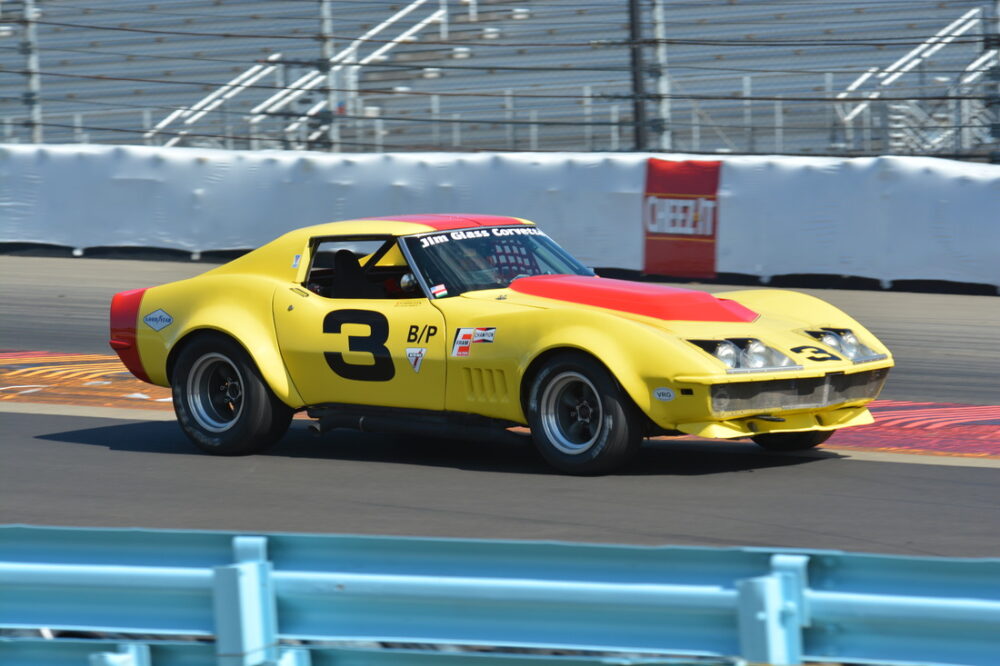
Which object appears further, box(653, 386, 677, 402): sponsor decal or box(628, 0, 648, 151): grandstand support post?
box(628, 0, 648, 151): grandstand support post

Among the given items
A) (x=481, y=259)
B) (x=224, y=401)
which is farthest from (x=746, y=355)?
(x=224, y=401)

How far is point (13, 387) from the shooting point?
9914 millimetres

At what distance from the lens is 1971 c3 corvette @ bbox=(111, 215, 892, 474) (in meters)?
6.36

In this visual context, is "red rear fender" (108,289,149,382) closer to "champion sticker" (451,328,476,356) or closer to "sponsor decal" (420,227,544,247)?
"sponsor decal" (420,227,544,247)

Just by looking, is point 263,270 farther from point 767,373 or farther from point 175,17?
point 175,17

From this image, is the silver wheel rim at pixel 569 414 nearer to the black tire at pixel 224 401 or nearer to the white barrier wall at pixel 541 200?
the black tire at pixel 224 401

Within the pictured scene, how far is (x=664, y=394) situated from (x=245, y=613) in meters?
3.05

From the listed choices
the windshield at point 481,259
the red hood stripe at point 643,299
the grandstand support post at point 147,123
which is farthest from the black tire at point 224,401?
the grandstand support post at point 147,123

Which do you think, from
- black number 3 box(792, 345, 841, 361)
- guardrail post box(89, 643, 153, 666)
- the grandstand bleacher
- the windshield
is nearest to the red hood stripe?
the windshield

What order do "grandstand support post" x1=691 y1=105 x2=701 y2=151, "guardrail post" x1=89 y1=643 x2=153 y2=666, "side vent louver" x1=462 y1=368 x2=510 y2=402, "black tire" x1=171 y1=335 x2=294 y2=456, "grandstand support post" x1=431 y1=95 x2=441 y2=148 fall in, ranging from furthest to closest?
"grandstand support post" x1=431 y1=95 x2=441 y2=148 → "grandstand support post" x1=691 y1=105 x2=701 y2=151 → "black tire" x1=171 y1=335 x2=294 y2=456 → "side vent louver" x1=462 y1=368 x2=510 y2=402 → "guardrail post" x1=89 y1=643 x2=153 y2=666

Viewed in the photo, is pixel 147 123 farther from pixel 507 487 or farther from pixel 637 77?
pixel 507 487

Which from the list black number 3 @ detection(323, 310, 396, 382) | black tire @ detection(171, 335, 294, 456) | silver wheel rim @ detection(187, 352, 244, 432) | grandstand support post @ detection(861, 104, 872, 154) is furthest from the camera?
grandstand support post @ detection(861, 104, 872, 154)

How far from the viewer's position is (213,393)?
769 cm

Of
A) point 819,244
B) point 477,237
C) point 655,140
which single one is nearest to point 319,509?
point 477,237
